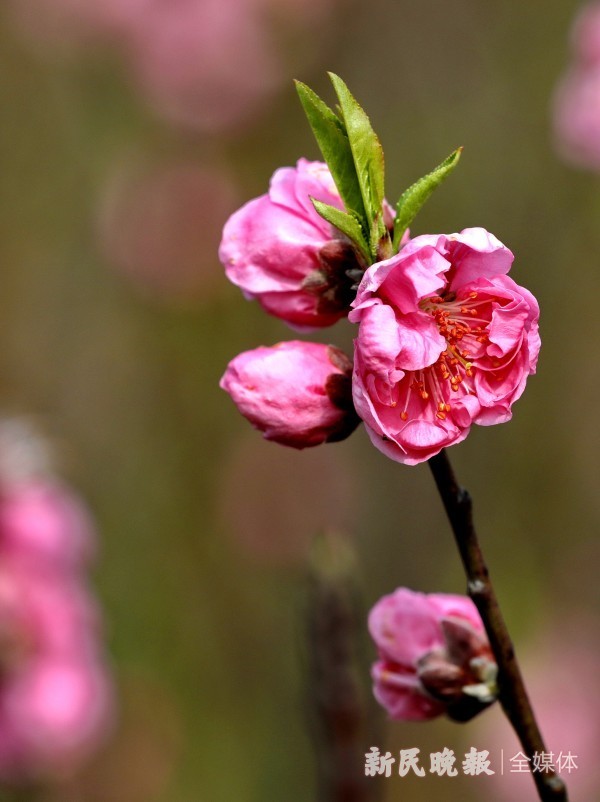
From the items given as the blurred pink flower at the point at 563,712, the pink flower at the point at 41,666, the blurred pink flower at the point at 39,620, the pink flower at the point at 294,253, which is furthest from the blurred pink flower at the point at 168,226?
the pink flower at the point at 294,253

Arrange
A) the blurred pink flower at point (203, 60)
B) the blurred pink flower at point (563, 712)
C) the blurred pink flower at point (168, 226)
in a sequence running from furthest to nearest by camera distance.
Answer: the blurred pink flower at point (203, 60) < the blurred pink flower at point (168, 226) < the blurred pink flower at point (563, 712)

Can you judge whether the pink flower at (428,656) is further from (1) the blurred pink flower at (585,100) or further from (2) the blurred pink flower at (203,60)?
(2) the blurred pink flower at (203,60)

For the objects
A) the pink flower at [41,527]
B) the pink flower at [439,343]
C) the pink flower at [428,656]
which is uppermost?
the pink flower at [41,527]

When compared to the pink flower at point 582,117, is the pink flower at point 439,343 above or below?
below

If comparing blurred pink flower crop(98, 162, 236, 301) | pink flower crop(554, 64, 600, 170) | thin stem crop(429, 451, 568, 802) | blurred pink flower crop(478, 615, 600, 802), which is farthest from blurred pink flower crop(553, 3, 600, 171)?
thin stem crop(429, 451, 568, 802)

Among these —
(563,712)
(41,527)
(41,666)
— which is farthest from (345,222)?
(563,712)

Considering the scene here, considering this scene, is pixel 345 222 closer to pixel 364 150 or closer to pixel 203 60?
pixel 364 150

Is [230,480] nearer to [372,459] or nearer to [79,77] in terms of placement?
[372,459]

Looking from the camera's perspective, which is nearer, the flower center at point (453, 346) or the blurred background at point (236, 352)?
the flower center at point (453, 346)
